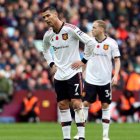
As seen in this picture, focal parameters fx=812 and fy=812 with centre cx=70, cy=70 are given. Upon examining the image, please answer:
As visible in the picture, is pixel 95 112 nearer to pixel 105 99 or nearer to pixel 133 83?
pixel 133 83

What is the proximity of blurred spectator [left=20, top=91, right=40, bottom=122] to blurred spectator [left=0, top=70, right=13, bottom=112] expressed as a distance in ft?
1.80

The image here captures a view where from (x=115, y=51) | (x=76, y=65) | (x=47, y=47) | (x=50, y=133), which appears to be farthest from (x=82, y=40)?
(x=50, y=133)

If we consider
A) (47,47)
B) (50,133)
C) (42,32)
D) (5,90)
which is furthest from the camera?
(42,32)

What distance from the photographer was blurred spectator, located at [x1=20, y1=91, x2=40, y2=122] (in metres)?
26.1

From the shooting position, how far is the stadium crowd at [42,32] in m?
27.8

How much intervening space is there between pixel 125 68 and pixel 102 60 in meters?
12.7

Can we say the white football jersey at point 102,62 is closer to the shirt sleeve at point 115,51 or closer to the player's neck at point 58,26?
the shirt sleeve at point 115,51

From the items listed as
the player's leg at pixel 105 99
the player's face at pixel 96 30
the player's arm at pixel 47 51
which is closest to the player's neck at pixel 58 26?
the player's arm at pixel 47 51

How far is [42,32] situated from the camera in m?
30.2

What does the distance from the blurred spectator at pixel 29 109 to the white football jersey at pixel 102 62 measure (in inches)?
346

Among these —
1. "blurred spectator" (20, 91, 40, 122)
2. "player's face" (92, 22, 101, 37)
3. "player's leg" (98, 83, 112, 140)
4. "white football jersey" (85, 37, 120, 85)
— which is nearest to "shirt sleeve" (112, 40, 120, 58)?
"white football jersey" (85, 37, 120, 85)

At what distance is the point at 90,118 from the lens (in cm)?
2648

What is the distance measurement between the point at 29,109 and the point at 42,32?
16.1 ft

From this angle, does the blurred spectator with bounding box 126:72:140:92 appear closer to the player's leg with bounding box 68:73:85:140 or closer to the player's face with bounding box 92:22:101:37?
the player's face with bounding box 92:22:101:37
